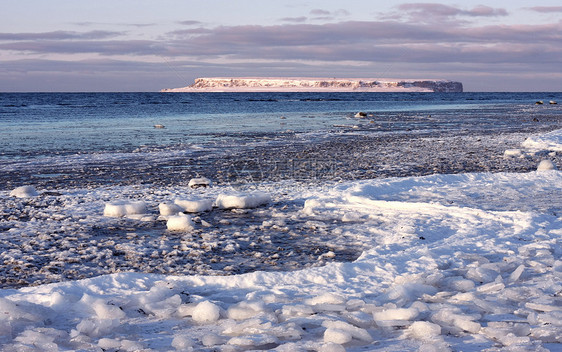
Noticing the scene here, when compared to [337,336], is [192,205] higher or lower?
higher

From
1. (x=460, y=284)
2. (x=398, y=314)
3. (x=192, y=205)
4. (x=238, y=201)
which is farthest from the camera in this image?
(x=238, y=201)

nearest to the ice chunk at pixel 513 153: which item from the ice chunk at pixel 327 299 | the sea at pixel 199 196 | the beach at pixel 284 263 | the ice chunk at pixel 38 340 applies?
the sea at pixel 199 196

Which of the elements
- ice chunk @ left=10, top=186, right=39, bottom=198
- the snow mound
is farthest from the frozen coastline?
the snow mound

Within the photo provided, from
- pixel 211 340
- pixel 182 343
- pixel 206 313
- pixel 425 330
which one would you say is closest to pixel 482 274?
pixel 425 330

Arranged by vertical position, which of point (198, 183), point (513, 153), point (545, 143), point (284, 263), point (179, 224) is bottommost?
point (284, 263)

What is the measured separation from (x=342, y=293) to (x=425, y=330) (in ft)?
3.06

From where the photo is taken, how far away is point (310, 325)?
3.75 m

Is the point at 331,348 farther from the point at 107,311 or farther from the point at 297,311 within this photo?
the point at 107,311

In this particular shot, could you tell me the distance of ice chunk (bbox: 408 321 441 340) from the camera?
3.54 meters

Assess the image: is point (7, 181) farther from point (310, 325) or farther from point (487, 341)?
point (487, 341)

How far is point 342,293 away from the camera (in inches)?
173

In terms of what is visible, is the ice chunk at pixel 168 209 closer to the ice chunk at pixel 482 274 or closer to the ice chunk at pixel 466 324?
the ice chunk at pixel 482 274

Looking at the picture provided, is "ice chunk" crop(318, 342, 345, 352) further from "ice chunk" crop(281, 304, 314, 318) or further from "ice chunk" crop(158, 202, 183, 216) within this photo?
"ice chunk" crop(158, 202, 183, 216)

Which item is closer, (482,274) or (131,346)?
(131,346)
